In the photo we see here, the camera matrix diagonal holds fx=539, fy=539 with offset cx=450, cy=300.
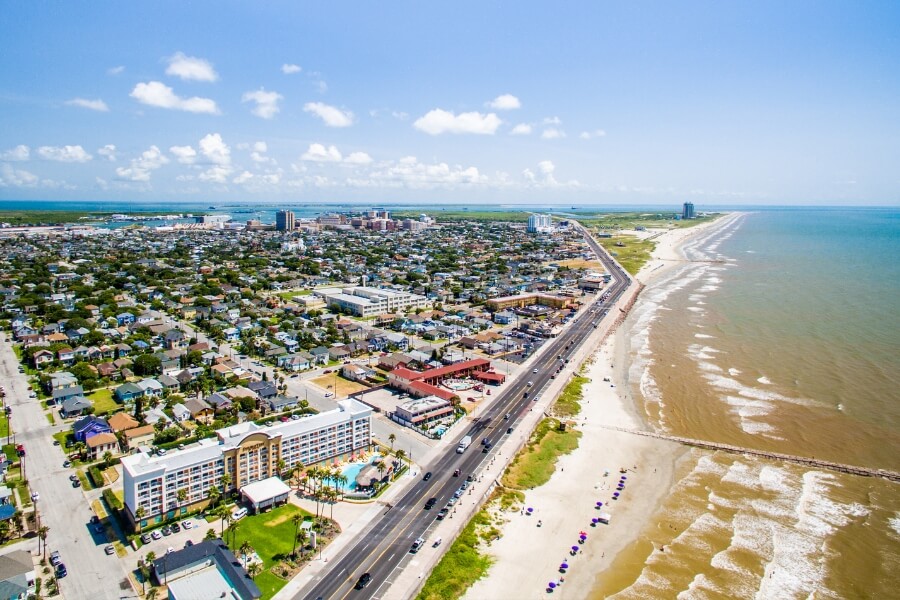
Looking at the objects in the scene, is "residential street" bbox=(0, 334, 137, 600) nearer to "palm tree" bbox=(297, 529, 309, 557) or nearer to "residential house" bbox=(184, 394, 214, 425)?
"palm tree" bbox=(297, 529, 309, 557)

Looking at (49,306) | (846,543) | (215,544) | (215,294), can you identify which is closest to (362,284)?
(215,294)

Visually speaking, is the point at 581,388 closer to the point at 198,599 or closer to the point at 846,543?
the point at 846,543

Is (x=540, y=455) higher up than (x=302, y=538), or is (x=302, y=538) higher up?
(x=302, y=538)

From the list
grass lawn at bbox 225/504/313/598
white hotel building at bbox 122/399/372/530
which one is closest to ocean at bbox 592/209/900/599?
grass lawn at bbox 225/504/313/598

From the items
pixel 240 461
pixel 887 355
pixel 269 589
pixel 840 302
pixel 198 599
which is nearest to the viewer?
pixel 198 599

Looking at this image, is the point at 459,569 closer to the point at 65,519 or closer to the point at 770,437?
the point at 65,519

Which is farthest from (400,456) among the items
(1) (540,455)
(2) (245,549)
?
(2) (245,549)
